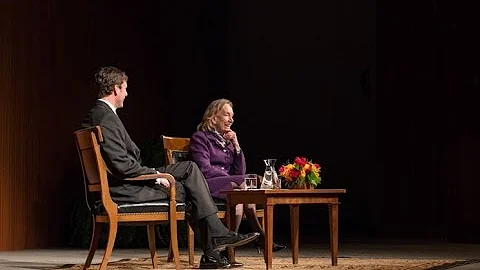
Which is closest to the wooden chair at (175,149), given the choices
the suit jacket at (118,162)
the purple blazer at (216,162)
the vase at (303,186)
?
the purple blazer at (216,162)

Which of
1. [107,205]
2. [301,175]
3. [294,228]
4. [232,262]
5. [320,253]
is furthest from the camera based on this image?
[320,253]

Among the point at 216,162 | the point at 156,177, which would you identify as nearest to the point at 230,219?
the point at 216,162

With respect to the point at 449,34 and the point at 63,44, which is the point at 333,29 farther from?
the point at 63,44

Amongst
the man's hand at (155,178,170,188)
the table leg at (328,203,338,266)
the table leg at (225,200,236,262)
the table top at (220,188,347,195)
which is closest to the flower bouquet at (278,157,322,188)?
the table top at (220,188,347,195)

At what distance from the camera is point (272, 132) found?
481 inches

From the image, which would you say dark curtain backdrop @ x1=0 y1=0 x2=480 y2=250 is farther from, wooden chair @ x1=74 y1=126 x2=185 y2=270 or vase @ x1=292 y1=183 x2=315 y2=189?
vase @ x1=292 y1=183 x2=315 y2=189

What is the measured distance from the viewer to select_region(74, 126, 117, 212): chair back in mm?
5812

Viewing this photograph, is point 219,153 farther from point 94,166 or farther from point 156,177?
point 94,166

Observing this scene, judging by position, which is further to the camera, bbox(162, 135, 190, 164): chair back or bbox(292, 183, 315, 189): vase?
bbox(162, 135, 190, 164): chair back

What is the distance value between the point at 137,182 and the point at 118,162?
0.25 metres

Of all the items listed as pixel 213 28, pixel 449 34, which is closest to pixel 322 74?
pixel 213 28

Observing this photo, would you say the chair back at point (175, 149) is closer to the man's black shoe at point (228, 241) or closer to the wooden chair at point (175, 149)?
the wooden chair at point (175, 149)

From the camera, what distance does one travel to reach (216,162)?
6965mm

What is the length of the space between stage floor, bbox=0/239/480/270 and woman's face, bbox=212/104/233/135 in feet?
3.04
